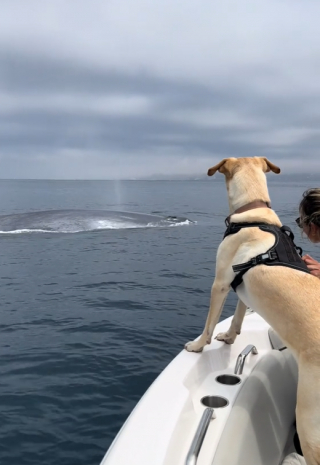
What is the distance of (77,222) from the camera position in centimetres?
2811

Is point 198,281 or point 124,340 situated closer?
point 124,340

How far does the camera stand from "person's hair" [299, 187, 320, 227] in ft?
15.0

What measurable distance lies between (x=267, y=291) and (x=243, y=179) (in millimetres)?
1966

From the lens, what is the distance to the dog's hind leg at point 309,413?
3365 mm

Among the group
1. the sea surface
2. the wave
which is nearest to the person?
the sea surface

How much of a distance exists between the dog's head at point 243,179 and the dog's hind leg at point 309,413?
2674mm

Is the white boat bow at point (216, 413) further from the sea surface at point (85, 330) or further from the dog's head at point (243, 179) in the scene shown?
the sea surface at point (85, 330)

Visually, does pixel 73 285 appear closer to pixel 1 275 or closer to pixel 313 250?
pixel 1 275

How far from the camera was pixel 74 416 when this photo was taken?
6.38 m

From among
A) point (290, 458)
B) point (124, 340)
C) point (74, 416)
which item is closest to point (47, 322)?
point (124, 340)

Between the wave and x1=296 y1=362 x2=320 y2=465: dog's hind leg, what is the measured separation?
2316 centimetres

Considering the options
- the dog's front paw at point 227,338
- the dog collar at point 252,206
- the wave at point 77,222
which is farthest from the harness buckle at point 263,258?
the wave at point 77,222

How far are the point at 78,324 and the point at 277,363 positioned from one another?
19.8ft

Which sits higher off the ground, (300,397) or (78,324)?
(300,397)
